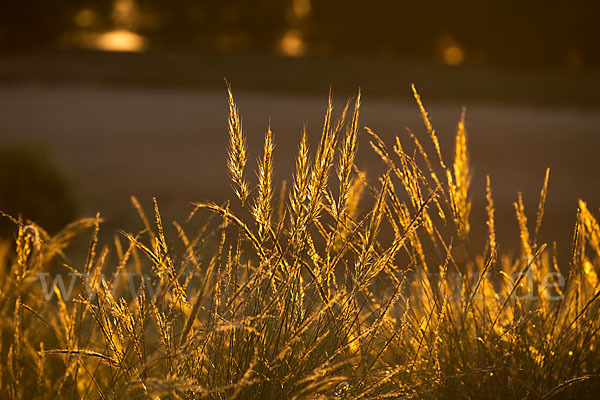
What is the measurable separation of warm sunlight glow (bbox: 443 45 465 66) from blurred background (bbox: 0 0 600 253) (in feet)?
0.13

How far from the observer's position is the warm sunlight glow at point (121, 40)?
709 inches

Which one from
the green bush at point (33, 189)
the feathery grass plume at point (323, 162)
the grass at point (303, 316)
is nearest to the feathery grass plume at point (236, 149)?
the grass at point (303, 316)

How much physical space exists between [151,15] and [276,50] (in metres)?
3.46

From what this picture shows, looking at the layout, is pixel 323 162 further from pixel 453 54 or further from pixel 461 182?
pixel 453 54

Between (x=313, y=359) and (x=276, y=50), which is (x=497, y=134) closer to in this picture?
(x=313, y=359)

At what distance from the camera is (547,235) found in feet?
15.8

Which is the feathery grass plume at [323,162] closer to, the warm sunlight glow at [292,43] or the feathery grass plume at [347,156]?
the feathery grass plume at [347,156]

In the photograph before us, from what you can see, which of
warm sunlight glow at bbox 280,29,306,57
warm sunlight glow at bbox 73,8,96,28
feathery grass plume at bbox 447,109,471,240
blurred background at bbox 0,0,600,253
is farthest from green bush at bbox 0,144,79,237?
warm sunlight glow at bbox 73,8,96,28

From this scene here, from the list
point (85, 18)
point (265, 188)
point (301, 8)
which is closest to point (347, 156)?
point (265, 188)

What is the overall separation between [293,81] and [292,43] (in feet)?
14.8

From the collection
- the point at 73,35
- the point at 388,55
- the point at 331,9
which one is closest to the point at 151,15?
the point at 73,35

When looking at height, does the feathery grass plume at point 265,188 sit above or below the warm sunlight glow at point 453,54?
below

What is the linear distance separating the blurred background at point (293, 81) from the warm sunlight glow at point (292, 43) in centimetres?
5

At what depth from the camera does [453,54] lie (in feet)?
56.1
